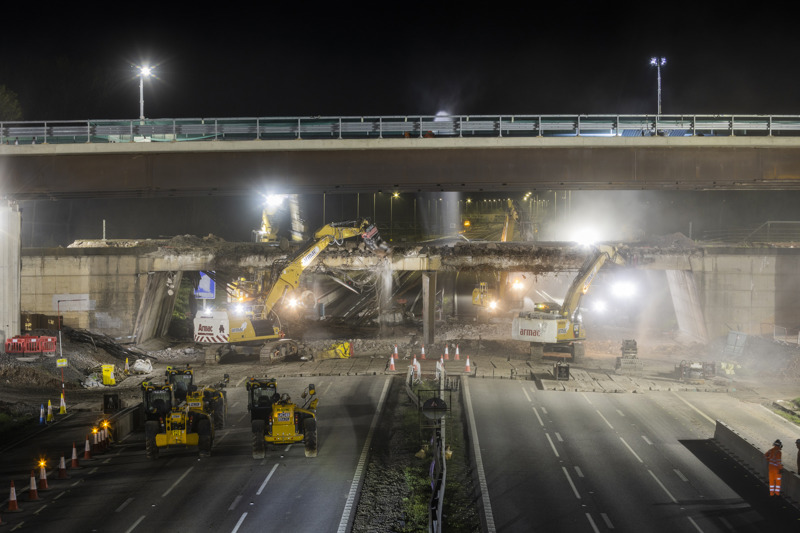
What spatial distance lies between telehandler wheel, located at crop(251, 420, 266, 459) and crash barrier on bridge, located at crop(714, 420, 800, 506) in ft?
44.3

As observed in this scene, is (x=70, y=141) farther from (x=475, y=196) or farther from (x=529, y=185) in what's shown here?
(x=475, y=196)

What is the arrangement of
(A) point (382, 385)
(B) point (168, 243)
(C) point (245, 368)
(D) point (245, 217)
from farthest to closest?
(D) point (245, 217)
(B) point (168, 243)
(C) point (245, 368)
(A) point (382, 385)

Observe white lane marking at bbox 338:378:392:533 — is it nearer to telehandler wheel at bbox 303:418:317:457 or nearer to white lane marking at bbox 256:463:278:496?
telehandler wheel at bbox 303:418:317:457

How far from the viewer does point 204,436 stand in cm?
1958

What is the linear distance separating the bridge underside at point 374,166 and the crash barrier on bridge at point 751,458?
13.1 m

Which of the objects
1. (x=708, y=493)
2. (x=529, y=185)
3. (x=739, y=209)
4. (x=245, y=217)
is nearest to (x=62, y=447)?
(x=708, y=493)

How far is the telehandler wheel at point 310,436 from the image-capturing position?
64.1 ft

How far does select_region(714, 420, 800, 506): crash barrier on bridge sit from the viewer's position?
1700 cm

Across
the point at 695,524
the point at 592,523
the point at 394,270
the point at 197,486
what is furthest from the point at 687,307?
the point at 197,486

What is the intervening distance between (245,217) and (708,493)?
62.6m

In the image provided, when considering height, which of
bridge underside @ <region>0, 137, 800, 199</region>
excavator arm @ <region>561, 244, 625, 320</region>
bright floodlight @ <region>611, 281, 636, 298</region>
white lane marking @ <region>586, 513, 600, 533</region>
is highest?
bridge underside @ <region>0, 137, 800, 199</region>

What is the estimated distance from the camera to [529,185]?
3170 centimetres

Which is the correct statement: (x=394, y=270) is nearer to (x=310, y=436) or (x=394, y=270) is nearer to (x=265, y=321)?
(x=265, y=321)

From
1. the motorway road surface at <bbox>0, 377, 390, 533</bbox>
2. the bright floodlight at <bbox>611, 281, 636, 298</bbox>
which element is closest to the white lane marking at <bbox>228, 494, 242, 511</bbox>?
the motorway road surface at <bbox>0, 377, 390, 533</bbox>
